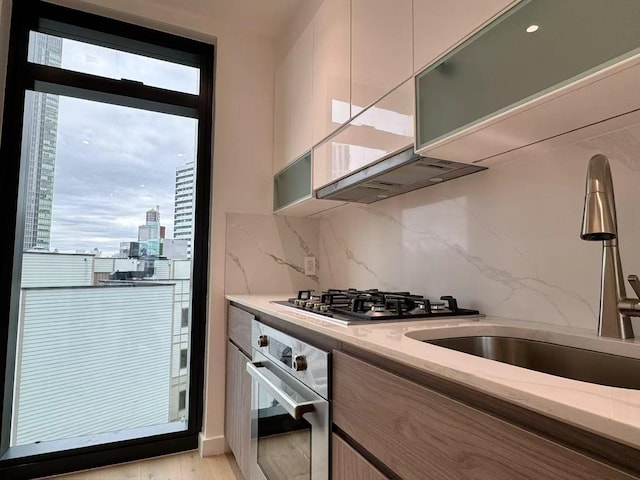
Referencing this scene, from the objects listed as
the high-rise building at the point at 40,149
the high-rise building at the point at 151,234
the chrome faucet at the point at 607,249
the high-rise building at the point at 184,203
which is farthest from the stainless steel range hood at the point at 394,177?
the high-rise building at the point at 40,149

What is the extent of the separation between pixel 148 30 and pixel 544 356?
2643mm

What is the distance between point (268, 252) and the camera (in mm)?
2410

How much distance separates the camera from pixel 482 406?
57 centimetres

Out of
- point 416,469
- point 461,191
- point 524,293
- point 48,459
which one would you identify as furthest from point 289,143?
point 48,459

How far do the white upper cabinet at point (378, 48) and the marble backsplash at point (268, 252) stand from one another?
111cm

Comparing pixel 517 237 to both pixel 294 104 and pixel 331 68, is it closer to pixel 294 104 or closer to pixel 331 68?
pixel 331 68

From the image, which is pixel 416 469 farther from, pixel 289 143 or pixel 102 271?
pixel 102 271

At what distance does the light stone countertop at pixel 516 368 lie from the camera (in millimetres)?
408

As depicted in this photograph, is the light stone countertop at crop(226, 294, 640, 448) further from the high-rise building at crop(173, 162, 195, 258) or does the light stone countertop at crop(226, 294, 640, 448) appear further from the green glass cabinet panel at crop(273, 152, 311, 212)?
the high-rise building at crop(173, 162, 195, 258)

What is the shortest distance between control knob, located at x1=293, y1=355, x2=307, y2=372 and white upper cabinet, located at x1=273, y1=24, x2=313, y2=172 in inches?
43.8

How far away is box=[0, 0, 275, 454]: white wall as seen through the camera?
86.6 inches

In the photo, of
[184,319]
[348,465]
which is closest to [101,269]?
[184,319]

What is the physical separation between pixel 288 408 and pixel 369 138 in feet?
3.17

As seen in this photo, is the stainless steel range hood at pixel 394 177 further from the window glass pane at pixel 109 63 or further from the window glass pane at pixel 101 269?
the window glass pane at pixel 109 63
